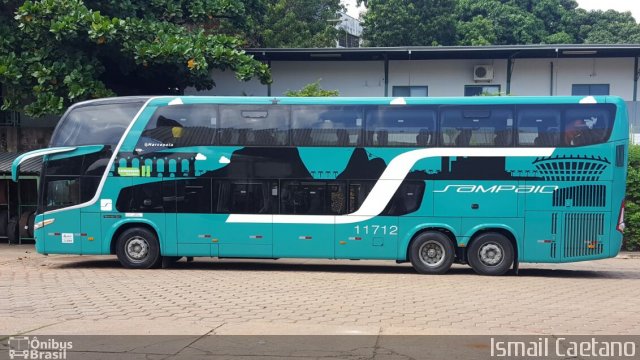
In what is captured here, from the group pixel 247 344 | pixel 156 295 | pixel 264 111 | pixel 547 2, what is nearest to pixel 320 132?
pixel 264 111

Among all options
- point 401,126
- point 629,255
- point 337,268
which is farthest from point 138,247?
point 629,255

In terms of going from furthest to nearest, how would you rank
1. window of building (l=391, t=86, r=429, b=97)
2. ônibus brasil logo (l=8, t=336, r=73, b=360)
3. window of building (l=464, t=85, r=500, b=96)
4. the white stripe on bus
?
window of building (l=391, t=86, r=429, b=97) < window of building (l=464, t=85, r=500, b=96) < the white stripe on bus < ônibus brasil logo (l=8, t=336, r=73, b=360)

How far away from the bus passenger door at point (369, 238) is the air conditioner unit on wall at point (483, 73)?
11.8m

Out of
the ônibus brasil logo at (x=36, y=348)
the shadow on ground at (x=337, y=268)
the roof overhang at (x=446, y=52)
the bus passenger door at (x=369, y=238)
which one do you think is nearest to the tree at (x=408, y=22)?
the roof overhang at (x=446, y=52)

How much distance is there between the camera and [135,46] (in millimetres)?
16891

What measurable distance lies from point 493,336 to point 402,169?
6.38 m

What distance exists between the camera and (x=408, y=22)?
Answer: 33.8 meters

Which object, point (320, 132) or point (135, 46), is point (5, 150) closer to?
point (135, 46)

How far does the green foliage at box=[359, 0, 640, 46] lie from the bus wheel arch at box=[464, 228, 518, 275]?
21.2 meters

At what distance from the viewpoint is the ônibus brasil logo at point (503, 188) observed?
507 inches

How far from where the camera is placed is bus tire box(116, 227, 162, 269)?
45.9ft

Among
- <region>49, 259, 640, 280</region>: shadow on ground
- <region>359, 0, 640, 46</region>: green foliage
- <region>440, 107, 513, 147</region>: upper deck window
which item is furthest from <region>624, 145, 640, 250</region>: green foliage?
<region>359, 0, 640, 46</region>: green foliage

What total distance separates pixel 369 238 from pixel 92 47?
10.2 m

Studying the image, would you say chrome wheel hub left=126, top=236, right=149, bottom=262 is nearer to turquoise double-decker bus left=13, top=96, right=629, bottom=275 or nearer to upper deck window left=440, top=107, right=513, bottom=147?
turquoise double-decker bus left=13, top=96, right=629, bottom=275
